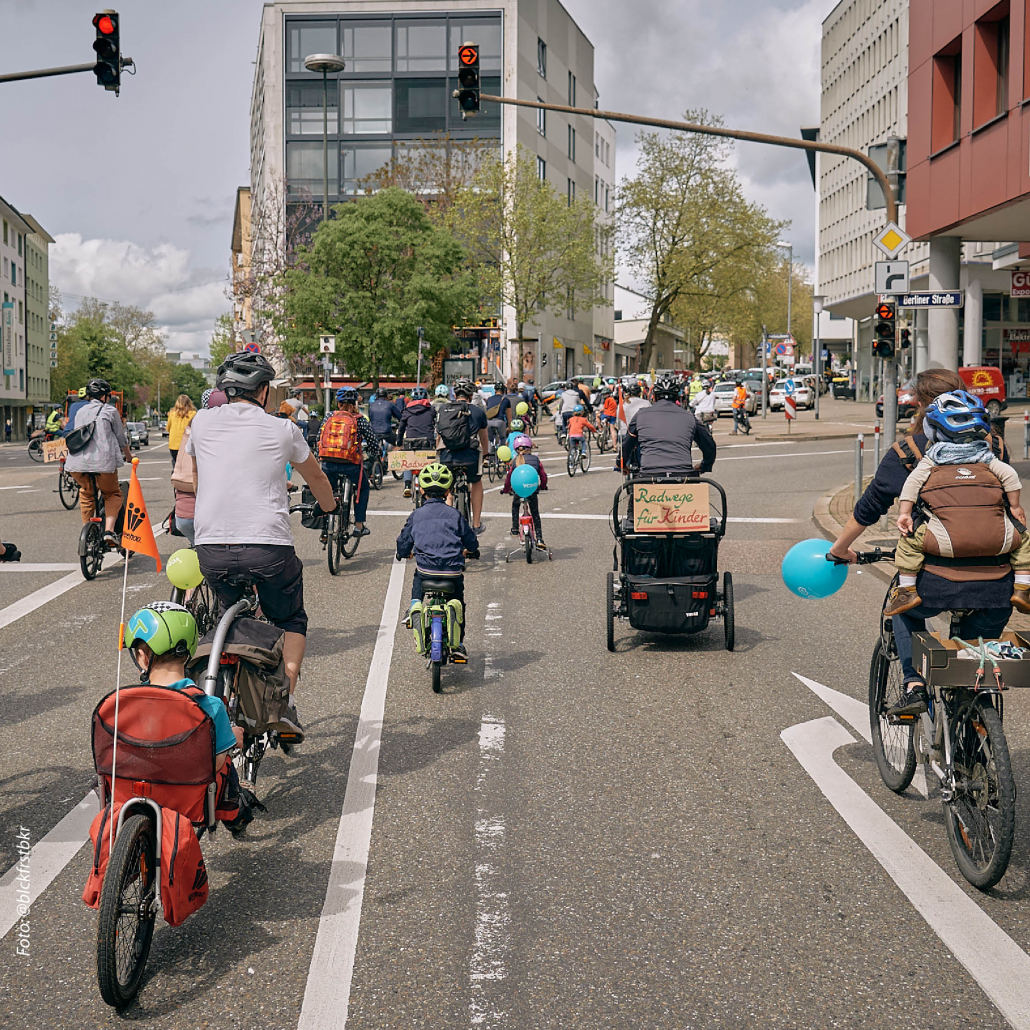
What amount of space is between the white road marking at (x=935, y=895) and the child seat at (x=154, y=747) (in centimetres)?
253

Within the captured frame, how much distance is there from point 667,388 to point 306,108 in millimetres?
64626

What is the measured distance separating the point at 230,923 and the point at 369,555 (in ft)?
33.4

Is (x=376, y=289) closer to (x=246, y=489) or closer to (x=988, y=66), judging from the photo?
(x=988, y=66)

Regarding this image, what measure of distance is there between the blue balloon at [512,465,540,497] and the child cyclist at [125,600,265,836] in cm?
812

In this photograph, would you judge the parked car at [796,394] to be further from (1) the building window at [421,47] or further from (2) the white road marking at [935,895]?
(2) the white road marking at [935,895]

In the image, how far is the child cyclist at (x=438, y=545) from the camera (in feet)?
26.0

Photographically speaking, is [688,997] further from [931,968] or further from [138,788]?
[138,788]

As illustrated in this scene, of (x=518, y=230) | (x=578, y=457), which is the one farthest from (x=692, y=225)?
(x=578, y=457)

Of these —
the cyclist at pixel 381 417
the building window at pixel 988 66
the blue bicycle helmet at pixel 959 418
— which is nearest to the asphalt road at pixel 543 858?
the blue bicycle helmet at pixel 959 418

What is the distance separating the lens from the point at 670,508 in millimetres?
8836

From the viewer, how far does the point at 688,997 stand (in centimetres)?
375

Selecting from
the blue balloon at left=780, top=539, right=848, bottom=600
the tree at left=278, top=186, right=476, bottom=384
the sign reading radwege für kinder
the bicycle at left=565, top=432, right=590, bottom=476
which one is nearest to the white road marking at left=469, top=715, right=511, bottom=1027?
the blue balloon at left=780, top=539, right=848, bottom=600

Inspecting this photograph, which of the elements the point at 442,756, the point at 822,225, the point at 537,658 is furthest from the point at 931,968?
the point at 822,225

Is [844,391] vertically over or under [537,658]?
over
